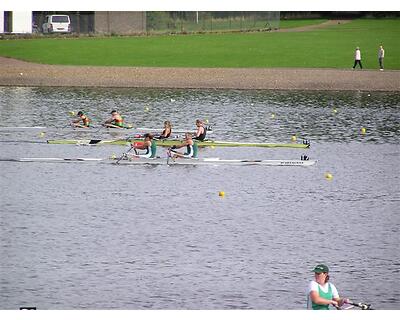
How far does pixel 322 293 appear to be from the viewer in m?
21.5

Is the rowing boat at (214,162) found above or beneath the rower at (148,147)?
beneath

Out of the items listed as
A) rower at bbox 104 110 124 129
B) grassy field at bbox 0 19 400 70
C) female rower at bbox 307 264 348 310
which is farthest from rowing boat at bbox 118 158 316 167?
grassy field at bbox 0 19 400 70

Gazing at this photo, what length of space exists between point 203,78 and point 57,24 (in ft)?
84.8

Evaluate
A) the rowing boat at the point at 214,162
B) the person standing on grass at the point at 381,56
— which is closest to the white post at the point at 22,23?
the person standing on grass at the point at 381,56

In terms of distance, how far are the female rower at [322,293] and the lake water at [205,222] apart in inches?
177

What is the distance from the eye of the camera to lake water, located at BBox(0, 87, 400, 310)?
27375 mm

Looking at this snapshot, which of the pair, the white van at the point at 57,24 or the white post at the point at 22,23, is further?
the white van at the point at 57,24

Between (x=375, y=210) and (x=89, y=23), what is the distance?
212 ft

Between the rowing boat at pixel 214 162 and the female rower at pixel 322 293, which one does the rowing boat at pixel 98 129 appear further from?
the female rower at pixel 322 293

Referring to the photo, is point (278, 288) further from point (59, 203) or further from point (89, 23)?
point (89, 23)

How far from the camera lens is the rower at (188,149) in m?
43.7

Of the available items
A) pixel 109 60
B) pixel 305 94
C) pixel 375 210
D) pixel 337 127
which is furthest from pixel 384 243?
pixel 109 60

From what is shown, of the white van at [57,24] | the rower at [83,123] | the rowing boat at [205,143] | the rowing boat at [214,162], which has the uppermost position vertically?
the white van at [57,24]

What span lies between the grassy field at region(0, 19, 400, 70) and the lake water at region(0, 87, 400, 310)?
21.0 m
